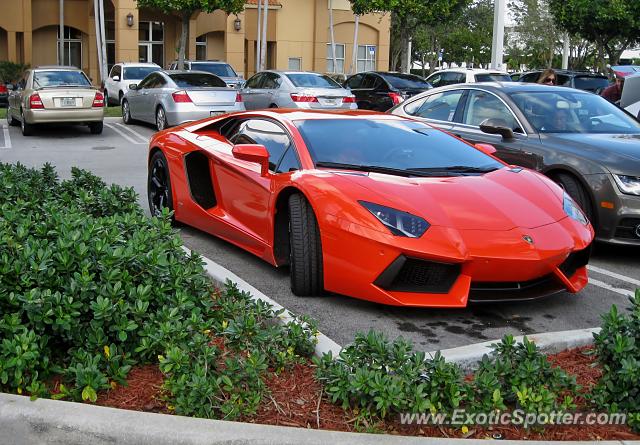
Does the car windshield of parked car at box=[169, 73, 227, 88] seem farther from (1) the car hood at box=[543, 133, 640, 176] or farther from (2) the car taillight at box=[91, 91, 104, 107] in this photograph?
(1) the car hood at box=[543, 133, 640, 176]

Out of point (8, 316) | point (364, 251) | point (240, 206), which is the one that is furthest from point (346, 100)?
point (8, 316)

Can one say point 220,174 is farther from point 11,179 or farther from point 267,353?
point 267,353

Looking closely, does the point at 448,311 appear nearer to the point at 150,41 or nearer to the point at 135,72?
the point at 135,72

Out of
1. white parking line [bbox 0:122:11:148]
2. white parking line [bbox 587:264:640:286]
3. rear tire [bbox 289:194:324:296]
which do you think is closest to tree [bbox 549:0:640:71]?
white parking line [bbox 0:122:11:148]

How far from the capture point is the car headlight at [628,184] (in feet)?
23.2

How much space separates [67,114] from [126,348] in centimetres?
1396

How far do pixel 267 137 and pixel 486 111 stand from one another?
3240mm

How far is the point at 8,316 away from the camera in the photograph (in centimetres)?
404

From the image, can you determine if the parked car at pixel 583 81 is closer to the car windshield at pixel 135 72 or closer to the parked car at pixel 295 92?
the parked car at pixel 295 92

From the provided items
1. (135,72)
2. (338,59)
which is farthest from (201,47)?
(135,72)

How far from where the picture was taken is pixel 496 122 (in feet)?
27.5

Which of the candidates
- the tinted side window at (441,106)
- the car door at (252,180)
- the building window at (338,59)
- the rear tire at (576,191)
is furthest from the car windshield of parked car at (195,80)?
the building window at (338,59)

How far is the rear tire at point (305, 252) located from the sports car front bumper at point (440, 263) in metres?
0.13

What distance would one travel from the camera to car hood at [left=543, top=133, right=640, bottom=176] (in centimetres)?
720
